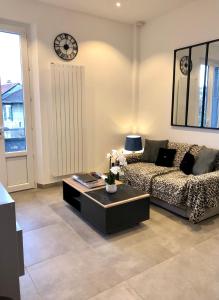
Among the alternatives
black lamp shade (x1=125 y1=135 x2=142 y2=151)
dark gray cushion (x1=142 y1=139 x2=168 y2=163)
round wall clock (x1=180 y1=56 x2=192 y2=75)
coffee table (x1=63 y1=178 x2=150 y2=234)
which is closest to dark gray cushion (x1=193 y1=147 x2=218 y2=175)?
dark gray cushion (x1=142 y1=139 x2=168 y2=163)

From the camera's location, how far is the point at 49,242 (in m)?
2.57

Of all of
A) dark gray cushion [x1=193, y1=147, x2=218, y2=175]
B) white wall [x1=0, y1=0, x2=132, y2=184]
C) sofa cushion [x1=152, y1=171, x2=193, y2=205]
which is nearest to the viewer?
sofa cushion [x1=152, y1=171, x2=193, y2=205]

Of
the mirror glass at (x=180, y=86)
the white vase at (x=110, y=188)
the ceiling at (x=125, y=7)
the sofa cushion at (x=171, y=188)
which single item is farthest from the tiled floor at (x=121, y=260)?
the ceiling at (x=125, y=7)

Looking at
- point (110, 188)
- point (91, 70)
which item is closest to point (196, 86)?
point (91, 70)

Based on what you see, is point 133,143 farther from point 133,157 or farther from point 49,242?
point 49,242

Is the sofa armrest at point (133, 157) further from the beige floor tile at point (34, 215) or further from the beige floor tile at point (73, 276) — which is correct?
the beige floor tile at point (73, 276)

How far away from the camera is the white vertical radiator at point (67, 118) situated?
13.1 feet

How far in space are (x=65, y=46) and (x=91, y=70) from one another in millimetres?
596

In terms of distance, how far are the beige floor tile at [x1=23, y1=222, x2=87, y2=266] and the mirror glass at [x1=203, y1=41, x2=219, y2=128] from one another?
2.50 metres

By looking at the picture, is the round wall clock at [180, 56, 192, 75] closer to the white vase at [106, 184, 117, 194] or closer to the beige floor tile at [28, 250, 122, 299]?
the white vase at [106, 184, 117, 194]

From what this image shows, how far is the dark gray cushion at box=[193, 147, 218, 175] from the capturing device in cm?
325

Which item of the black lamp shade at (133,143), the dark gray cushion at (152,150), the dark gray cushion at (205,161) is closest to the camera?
the dark gray cushion at (205,161)

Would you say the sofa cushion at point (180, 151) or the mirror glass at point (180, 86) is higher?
the mirror glass at point (180, 86)

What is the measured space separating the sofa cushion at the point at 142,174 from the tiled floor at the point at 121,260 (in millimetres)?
450
